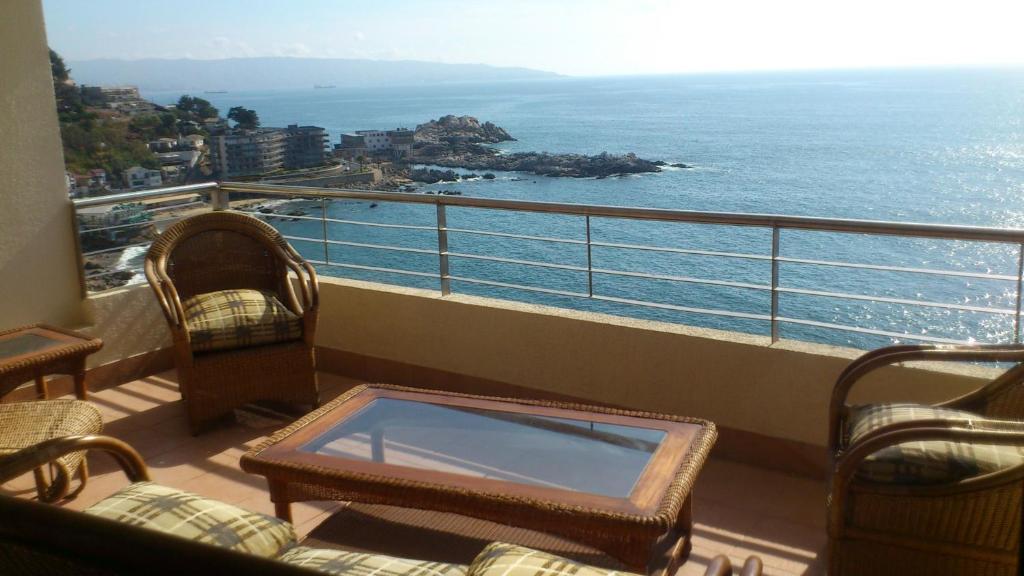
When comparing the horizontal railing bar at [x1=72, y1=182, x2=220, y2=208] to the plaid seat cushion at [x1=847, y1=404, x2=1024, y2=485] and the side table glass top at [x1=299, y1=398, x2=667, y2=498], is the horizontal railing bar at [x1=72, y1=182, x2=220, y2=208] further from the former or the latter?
the plaid seat cushion at [x1=847, y1=404, x2=1024, y2=485]

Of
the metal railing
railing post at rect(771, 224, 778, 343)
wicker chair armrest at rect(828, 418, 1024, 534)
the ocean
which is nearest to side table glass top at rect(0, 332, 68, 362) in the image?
the metal railing

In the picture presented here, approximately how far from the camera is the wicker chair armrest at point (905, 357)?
2.61 metres

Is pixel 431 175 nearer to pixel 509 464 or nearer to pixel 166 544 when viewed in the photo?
pixel 509 464

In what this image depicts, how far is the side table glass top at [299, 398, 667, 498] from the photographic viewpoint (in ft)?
8.16

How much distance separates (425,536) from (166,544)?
74.6 inches

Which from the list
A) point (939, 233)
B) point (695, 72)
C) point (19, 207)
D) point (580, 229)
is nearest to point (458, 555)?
point (939, 233)

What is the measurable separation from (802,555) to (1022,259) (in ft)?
4.13

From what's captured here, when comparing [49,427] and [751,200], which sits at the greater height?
[49,427]

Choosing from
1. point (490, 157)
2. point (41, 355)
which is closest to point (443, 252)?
point (41, 355)

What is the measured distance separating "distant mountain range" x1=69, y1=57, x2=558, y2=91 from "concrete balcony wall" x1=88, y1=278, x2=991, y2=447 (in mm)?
2469

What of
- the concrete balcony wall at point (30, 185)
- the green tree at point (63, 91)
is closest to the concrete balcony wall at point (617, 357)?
the concrete balcony wall at point (30, 185)

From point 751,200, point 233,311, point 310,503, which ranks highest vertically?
point 233,311

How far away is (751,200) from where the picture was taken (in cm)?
3750

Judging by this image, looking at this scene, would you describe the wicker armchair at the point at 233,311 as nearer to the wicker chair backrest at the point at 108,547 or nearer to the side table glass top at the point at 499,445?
the side table glass top at the point at 499,445
